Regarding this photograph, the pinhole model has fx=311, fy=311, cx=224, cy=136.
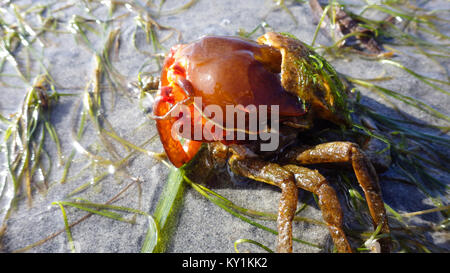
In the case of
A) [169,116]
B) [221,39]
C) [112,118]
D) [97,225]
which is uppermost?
[221,39]

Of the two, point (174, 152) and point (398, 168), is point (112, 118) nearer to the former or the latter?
point (174, 152)

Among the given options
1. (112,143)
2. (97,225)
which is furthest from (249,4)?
(97,225)

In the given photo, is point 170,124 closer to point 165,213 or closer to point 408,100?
point 165,213

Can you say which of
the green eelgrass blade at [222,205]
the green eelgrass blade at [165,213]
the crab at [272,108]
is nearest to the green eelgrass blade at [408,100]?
the crab at [272,108]

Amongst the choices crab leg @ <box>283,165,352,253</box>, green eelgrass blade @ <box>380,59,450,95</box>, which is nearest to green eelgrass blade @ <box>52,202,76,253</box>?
crab leg @ <box>283,165,352,253</box>

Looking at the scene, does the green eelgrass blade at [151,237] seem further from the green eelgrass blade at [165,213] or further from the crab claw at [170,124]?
the crab claw at [170,124]

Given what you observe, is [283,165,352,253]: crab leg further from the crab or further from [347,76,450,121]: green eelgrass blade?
[347,76,450,121]: green eelgrass blade
